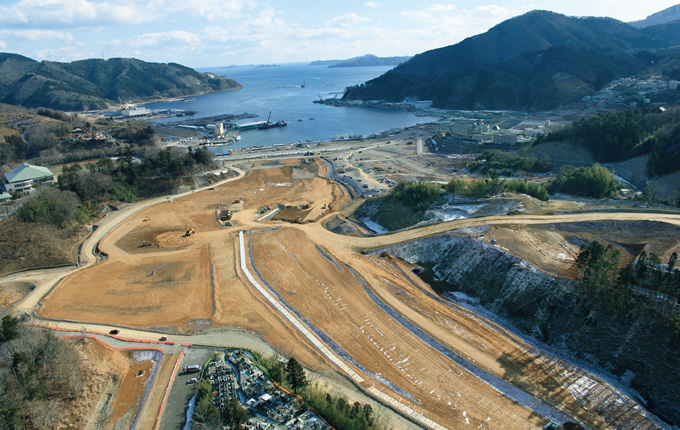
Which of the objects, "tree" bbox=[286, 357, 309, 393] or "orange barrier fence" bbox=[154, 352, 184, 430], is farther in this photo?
"tree" bbox=[286, 357, 309, 393]

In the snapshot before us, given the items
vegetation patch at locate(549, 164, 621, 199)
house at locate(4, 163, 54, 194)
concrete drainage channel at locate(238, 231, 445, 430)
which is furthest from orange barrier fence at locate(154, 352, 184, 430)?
house at locate(4, 163, 54, 194)

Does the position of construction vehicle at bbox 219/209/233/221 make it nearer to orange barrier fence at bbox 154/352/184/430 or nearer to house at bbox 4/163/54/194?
house at bbox 4/163/54/194

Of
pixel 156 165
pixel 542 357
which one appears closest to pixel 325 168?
pixel 156 165

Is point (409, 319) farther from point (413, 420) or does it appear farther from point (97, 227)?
point (97, 227)

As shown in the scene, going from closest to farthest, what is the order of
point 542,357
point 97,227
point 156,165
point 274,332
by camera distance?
point 542,357, point 274,332, point 97,227, point 156,165

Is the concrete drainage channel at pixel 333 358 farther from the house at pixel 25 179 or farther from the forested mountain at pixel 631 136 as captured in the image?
the forested mountain at pixel 631 136

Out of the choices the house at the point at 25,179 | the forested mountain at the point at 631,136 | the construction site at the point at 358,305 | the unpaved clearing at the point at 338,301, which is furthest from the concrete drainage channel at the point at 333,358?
the forested mountain at the point at 631,136

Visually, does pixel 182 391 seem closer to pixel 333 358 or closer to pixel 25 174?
pixel 333 358

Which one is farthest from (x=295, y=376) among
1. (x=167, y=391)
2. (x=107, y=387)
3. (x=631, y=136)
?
(x=631, y=136)
